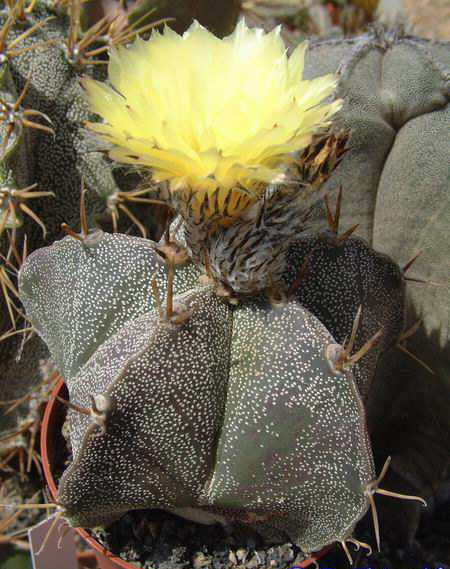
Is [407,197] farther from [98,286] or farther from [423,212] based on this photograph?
[98,286]

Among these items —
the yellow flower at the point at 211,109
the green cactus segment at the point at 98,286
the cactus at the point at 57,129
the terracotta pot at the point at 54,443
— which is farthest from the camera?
the cactus at the point at 57,129

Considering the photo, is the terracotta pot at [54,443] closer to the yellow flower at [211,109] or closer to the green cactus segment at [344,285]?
the green cactus segment at [344,285]

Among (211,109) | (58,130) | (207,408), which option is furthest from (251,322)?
(58,130)

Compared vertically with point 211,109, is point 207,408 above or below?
below

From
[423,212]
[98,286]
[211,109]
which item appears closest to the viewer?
[211,109]

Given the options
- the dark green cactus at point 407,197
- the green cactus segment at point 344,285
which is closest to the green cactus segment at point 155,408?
the green cactus segment at point 344,285
